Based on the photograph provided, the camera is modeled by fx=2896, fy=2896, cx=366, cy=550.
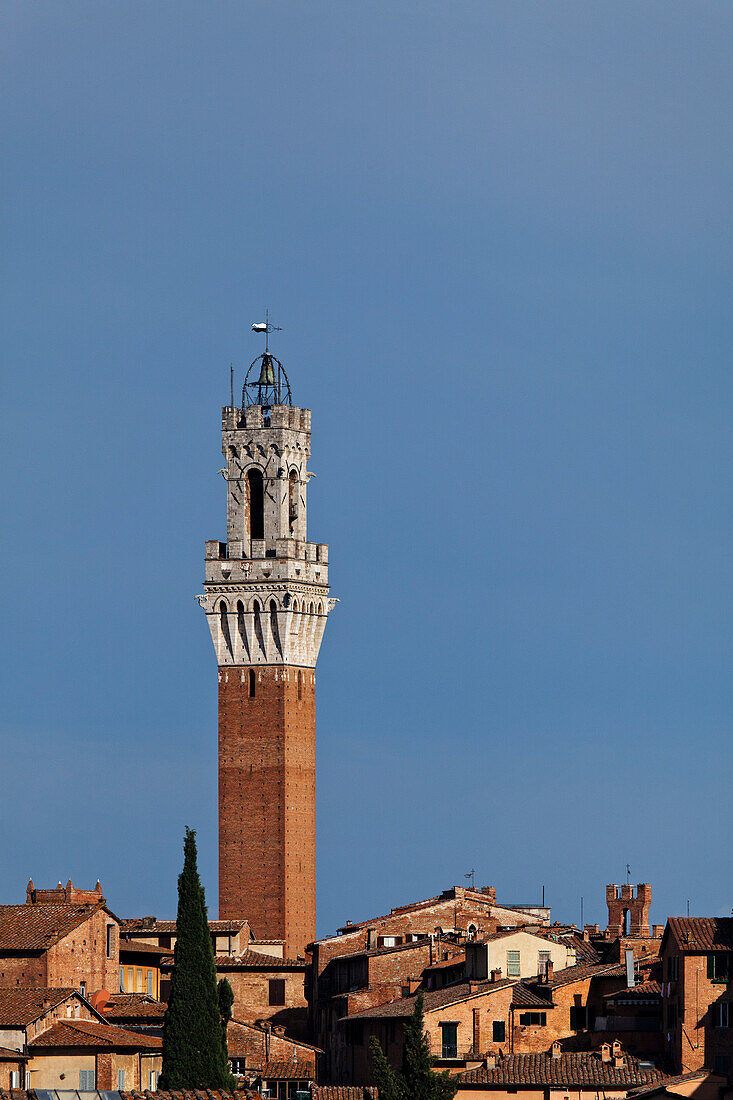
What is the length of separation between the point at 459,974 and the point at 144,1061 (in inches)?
425

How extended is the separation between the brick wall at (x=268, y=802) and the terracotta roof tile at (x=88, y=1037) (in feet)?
69.2

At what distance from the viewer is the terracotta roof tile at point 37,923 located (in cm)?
6988

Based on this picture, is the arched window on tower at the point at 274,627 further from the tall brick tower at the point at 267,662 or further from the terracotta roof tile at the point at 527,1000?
the terracotta roof tile at the point at 527,1000

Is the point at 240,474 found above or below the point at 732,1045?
above

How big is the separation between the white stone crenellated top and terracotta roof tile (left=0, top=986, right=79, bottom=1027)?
23.0m

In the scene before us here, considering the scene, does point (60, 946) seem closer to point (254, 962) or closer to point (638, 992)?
point (254, 962)

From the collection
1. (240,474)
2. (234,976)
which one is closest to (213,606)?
(240,474)

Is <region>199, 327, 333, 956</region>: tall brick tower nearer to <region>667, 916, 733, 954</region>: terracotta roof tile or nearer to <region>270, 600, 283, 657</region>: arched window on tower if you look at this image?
<region>270, 600, 283, 657</region>: arched window on tower

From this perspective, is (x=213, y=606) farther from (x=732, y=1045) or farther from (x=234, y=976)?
(x=732, y=1045)

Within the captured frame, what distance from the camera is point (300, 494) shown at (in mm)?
90000

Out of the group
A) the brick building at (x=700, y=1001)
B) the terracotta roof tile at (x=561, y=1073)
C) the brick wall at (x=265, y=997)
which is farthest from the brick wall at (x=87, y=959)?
the brick building at (x=700, y=1001)

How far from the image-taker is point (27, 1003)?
63969mm

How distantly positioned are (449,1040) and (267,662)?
25.2 metres

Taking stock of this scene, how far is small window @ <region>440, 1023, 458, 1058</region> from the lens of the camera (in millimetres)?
63500
